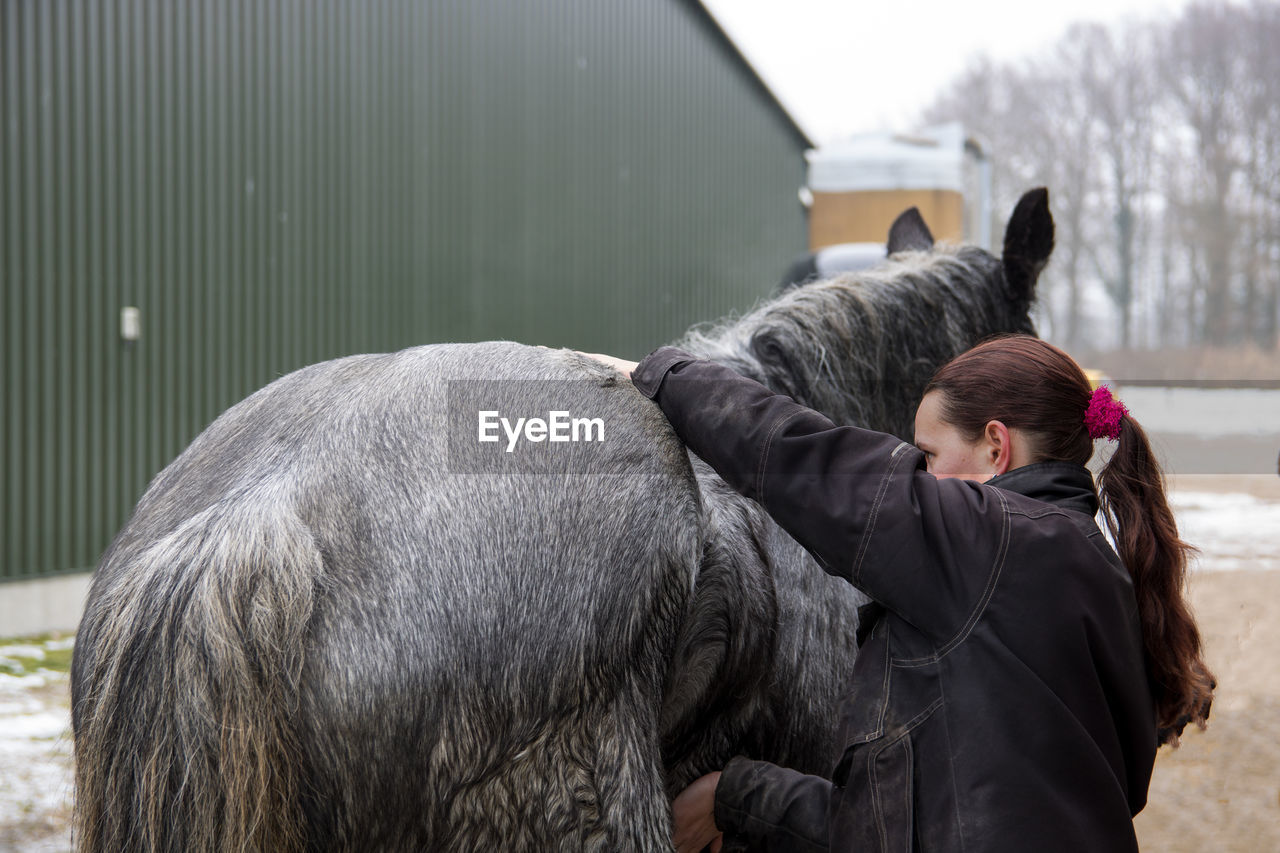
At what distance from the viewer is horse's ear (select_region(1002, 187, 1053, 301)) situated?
270cm

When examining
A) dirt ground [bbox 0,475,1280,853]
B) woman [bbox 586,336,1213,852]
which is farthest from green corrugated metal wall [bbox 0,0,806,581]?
woman [bbox 586,336,1213,852]

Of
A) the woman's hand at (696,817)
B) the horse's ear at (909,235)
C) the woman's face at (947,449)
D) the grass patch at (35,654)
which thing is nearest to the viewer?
the woman's face at (947,449)

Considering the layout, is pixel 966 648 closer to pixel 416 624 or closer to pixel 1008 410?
pixel 1008 410

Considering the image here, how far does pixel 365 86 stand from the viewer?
8.73m

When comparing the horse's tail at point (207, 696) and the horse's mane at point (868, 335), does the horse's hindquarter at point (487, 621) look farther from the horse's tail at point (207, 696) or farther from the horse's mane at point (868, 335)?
the horse's mane at point (868, 335)

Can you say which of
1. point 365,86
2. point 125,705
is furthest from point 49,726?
point 365,86

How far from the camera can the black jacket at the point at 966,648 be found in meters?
1.37

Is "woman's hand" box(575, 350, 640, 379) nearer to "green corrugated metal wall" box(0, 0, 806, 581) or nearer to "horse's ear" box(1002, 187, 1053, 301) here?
"horse's ear" box(1002, 187, 1053, 301)

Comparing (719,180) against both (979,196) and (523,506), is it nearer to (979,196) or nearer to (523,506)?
(979,196)

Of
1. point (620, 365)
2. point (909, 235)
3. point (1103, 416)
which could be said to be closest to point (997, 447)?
point (1103, 416)

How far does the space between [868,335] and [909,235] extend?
0.95 meters

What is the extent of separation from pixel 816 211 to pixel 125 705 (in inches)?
405

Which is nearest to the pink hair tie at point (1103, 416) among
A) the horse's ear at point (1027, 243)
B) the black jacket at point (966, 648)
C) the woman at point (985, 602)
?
the woman at point (985, 602)

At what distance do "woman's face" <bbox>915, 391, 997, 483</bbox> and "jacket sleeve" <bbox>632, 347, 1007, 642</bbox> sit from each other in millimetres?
189
